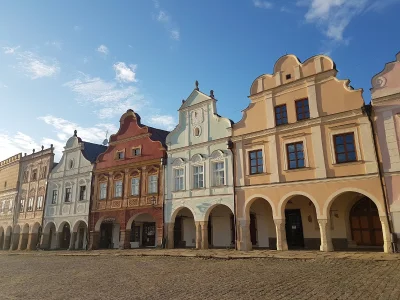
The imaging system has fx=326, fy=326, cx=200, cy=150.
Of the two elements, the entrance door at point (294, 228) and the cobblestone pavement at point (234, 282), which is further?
the entrance door at point (294, 228)

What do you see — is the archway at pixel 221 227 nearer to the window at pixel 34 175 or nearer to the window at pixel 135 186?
the window at pixel 135 186

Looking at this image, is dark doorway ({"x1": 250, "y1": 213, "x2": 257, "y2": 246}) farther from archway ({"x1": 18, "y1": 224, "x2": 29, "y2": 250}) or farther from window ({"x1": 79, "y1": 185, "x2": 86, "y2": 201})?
archway ({"x1": 18, "y1": 224, "x2": 29, "y2": 250})

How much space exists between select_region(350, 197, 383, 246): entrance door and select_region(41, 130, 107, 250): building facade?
2119 cm

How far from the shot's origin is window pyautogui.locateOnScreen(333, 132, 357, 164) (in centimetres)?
1659

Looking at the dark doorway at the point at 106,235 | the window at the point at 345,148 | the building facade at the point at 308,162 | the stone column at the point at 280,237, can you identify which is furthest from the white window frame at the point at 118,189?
the window at the point at 345,148

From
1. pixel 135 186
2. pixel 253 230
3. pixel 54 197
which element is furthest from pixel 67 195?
pixel 253 230

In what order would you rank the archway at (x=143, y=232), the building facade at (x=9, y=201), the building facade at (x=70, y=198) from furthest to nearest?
1. the building facade at (x=9, y=201)
2. the building facade at (x=70, y=198)
3. the archway at (x=143, y=232)

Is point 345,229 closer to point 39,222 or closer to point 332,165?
point 332,165

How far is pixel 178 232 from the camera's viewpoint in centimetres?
2528

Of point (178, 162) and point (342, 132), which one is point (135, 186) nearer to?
point (178, 162)

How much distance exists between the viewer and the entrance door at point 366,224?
1733 centimetres

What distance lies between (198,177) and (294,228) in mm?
7051

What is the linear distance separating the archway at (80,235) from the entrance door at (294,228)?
17.4 meters

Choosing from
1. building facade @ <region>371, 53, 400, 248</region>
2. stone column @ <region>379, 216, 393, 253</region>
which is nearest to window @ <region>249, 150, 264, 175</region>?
building facade @ <region>371, 53, 400, 248</region>
